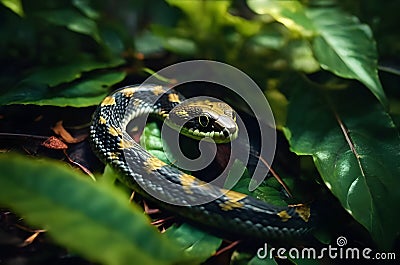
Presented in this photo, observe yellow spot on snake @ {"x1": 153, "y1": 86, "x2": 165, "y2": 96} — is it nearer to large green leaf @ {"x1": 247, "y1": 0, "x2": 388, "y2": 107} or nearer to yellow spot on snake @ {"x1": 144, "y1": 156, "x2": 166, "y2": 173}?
yellow spot on snake @ {"x1": 144, "y1": 156, "x2": 166, "y2": 173}

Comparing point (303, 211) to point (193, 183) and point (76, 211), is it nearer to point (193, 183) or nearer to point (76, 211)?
point (193, 183)

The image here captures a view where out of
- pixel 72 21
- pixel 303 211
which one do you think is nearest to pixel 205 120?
pixel 303 211

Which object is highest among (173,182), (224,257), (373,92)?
(373,92)

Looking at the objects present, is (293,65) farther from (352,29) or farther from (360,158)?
(360,158)

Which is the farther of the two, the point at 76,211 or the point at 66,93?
the point at 66,93

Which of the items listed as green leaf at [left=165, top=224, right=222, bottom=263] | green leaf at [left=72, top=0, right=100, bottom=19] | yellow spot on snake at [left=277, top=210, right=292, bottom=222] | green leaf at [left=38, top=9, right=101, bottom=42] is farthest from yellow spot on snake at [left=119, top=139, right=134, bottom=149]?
green leaf at [left=72, top=0, right=100, bottom=19]

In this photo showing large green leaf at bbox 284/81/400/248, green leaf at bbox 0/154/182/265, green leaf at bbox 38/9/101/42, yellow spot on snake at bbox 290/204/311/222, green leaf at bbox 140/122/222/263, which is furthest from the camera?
green leaf at bbox 38/9/101/42

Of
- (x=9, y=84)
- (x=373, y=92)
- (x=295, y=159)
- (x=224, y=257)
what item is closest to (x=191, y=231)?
(x=224, y=257)
